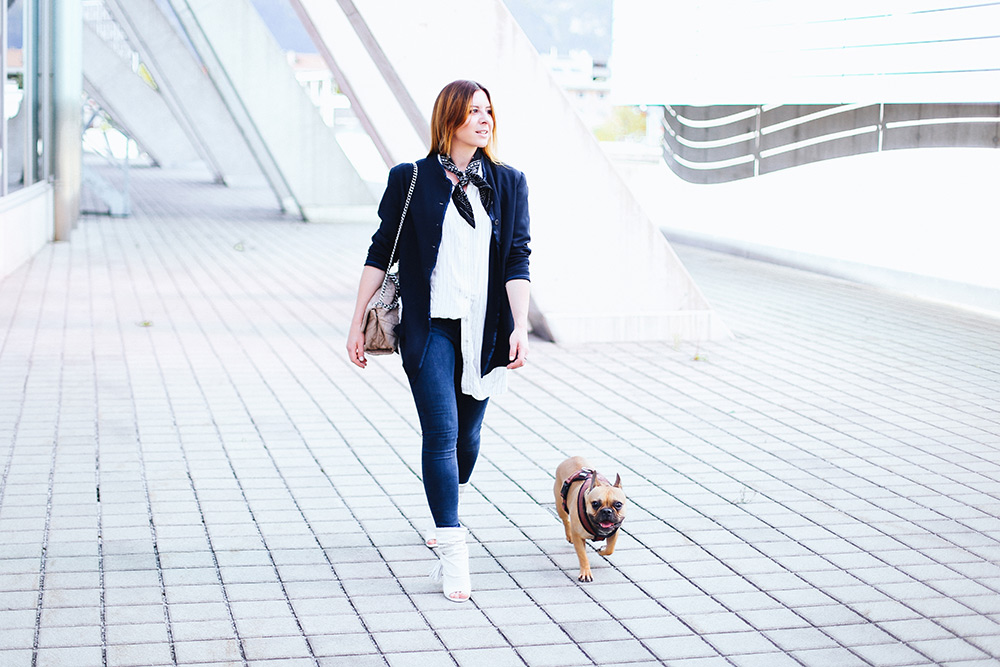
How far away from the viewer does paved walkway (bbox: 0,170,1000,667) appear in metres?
3.94

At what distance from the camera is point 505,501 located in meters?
5.45

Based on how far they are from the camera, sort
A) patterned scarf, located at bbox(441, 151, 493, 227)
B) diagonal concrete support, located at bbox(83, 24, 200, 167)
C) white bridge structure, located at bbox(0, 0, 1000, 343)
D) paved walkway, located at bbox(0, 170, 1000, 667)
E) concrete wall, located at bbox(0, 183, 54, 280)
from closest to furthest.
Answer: paved walkway, located at bbox(0, 170, 1000, 667) → patterned scarf, located at bbox(441, 151, 493, 227) → white bridge structure, located at bbox(0, 0, 1000, 343) → concrete wall, located at bbox(0, 183, 54, 280) → diagonal concrete support, located at bbox(83, 24, 200, 167)

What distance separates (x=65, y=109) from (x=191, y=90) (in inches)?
453

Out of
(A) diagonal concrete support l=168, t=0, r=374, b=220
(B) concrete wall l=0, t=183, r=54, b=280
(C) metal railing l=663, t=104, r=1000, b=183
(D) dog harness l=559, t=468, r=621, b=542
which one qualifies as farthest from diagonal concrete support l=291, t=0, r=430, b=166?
(D) dog harness l=559, t=468, r=621, b=542

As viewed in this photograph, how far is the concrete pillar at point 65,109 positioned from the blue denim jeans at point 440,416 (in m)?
13.4

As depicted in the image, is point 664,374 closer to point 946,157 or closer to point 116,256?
point 946,157

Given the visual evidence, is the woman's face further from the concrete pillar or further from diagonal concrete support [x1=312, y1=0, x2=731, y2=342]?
the concrete pillar

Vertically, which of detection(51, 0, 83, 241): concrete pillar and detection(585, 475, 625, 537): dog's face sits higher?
detection(51, 0, 83, 241): concrete pillar

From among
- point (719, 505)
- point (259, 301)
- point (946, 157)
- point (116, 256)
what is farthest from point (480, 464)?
Answer: point (116, 256)

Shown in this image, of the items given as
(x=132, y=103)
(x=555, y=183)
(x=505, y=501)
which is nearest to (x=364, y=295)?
(x=505, y=501)

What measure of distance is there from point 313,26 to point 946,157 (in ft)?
21.6

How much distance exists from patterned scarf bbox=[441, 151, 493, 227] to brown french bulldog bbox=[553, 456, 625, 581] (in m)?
0.99

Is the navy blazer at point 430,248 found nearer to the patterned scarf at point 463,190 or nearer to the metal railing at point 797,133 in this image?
the patterned scarf at point 463,190

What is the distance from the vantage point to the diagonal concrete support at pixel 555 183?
9.53 meters
